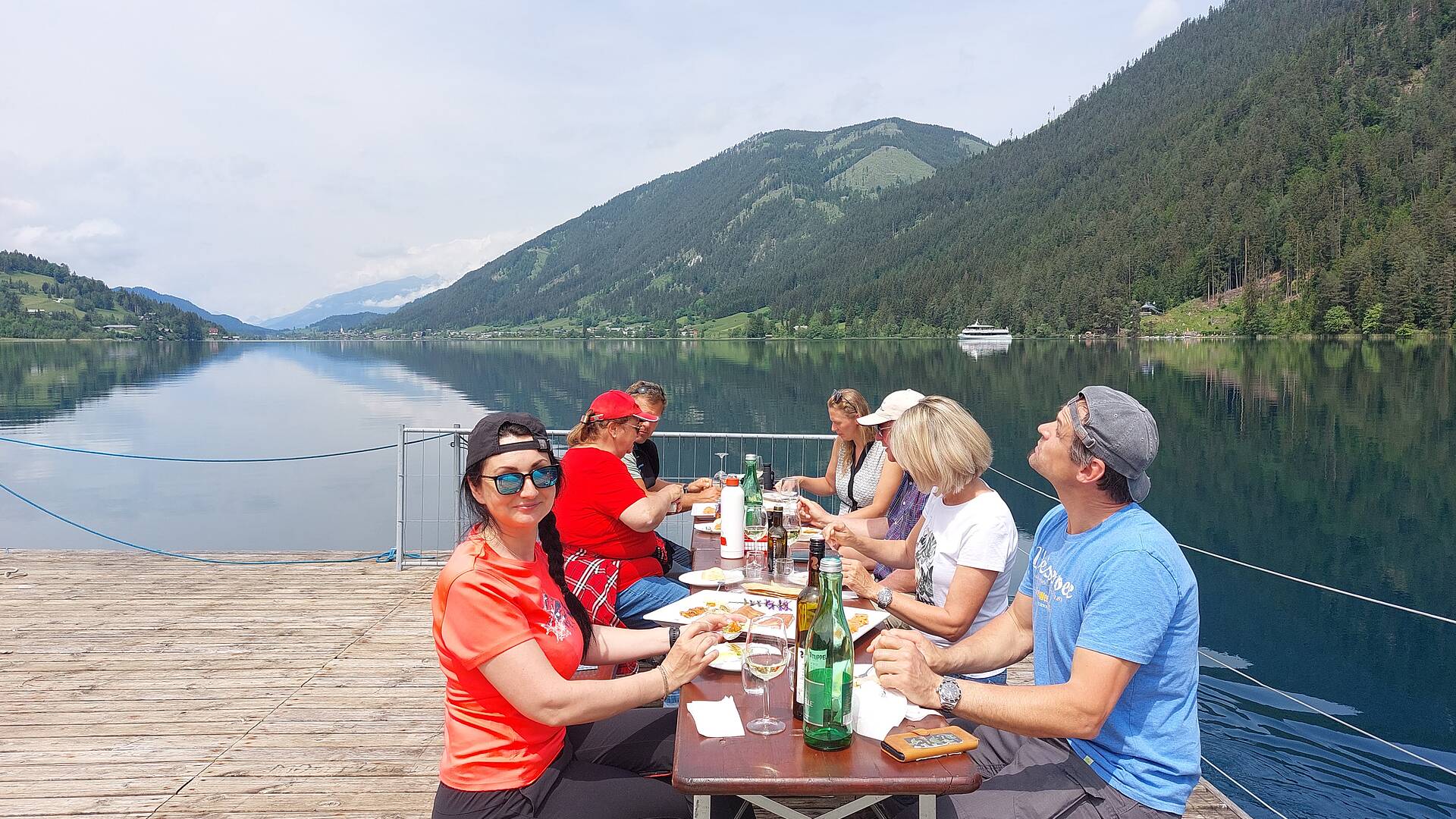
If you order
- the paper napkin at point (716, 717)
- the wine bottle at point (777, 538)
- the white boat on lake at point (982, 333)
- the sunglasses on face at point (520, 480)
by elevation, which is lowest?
the paper napkin at point (716, 717)

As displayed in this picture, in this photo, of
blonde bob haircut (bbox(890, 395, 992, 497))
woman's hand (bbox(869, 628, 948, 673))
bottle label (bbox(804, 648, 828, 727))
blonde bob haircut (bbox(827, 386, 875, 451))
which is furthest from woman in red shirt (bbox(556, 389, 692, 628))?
bottle label (bbox(804, 648, 828, 727))

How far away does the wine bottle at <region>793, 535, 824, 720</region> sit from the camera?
205 cm

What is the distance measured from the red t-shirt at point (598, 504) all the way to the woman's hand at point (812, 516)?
107cm

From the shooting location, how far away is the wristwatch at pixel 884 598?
9.41 feet

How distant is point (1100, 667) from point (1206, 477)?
875 inches

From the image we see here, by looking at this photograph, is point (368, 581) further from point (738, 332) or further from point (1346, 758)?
point (738, 332)

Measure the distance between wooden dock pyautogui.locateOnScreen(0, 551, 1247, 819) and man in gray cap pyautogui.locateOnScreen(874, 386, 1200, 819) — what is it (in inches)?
68.8

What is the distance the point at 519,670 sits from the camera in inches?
80.1

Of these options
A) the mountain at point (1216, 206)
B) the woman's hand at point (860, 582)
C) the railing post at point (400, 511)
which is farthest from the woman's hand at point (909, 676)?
the mountain at point (1216, 206)

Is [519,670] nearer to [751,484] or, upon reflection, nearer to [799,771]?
[799,771]

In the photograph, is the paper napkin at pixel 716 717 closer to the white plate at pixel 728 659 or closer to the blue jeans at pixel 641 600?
the white plate at pixel 728 659

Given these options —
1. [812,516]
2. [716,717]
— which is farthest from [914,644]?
[812,516]

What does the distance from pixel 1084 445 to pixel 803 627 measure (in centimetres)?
93

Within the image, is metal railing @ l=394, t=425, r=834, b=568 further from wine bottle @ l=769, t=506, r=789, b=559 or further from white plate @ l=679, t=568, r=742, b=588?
wine bottle @ l=769, t=506, r=789, b=559
